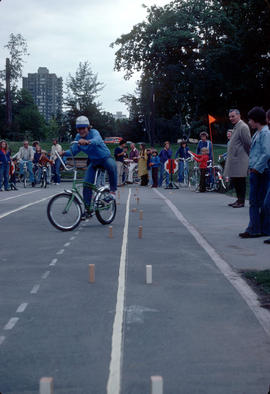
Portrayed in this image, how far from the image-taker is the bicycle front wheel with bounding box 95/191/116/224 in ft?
39.1

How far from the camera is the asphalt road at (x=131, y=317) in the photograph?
3.85 m

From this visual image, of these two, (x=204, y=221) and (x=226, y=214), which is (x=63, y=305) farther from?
(x=226, y=214)

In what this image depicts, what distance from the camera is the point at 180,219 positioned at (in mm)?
13352

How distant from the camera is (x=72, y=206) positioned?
11.4m

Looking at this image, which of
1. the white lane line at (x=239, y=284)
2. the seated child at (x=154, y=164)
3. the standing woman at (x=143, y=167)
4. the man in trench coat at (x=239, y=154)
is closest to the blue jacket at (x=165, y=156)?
the seated child at (x=154, y=164)

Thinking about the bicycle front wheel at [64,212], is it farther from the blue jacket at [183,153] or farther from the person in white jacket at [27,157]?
the person in white jacket at [27,157]

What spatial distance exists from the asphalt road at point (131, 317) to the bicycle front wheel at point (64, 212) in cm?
85

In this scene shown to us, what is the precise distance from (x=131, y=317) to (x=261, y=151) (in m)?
5.40

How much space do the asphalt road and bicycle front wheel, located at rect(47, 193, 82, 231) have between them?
847 mm

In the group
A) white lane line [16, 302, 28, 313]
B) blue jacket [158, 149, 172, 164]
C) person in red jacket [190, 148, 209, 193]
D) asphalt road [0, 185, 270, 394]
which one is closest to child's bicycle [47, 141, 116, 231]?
asphalt road [0, 185, 270, 394]

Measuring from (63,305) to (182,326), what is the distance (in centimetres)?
125

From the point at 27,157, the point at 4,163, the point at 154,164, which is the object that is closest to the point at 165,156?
the point at 154,164

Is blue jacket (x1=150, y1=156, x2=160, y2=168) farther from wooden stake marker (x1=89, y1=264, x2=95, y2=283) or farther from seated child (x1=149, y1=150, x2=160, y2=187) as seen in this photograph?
wooden stake marker (x1=89, y1=264, x2=95, y2=283)

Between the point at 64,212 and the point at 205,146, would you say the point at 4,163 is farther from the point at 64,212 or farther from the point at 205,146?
the point at 64,212
